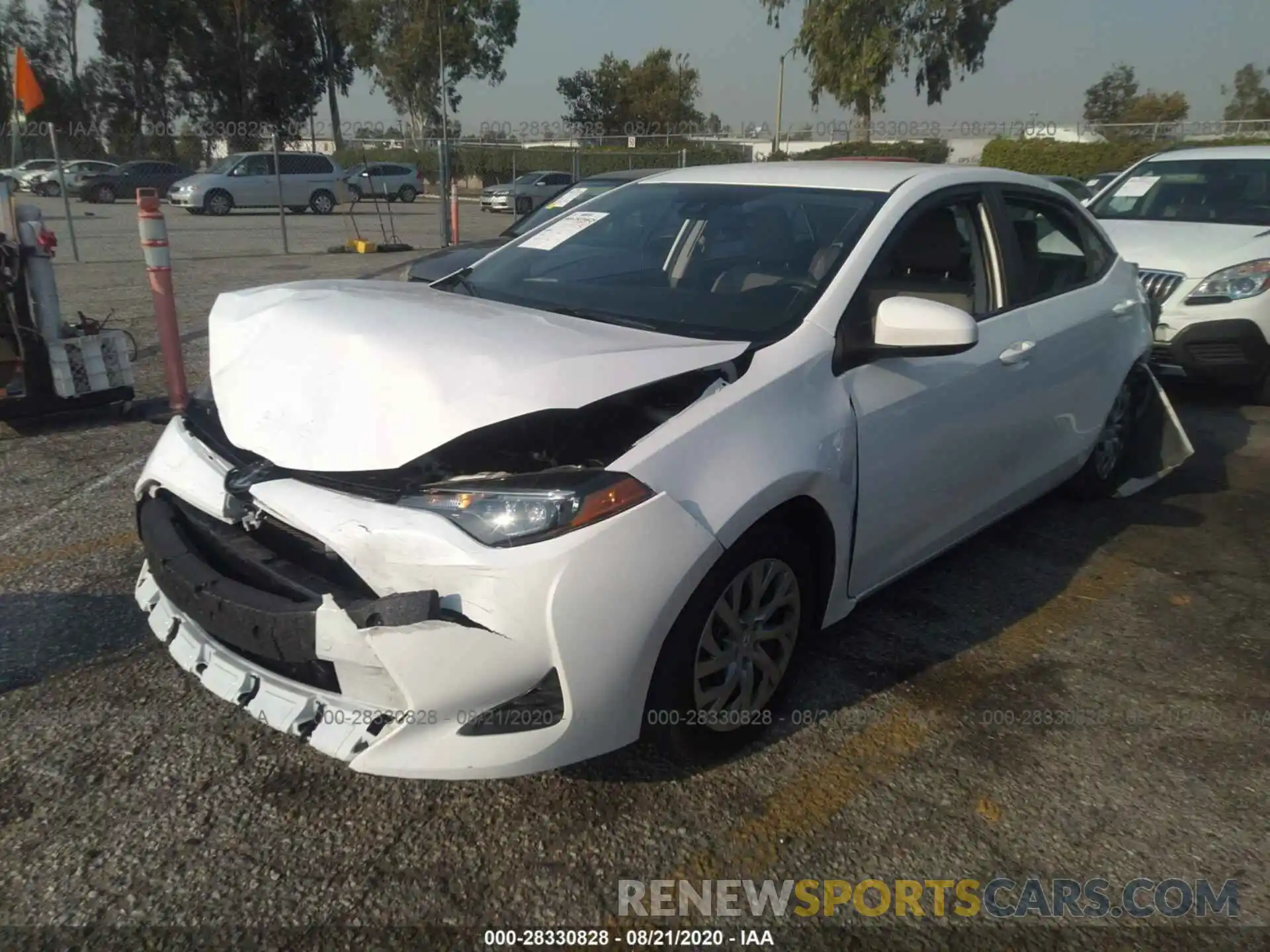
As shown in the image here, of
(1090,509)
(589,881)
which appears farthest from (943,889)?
(1090,509)

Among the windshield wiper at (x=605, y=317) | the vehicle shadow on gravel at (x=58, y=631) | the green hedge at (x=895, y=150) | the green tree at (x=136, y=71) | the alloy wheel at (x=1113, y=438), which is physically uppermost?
the green tree at (x=136, y=71)

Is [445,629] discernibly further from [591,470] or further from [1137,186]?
[1137,186]

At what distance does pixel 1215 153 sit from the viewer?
775 cm

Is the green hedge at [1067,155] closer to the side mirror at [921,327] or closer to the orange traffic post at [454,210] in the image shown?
the orange traffic post at [454,210]

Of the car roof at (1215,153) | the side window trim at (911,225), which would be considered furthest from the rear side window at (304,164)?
the side window trim at (911,225)

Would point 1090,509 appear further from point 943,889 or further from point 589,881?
point 589,881

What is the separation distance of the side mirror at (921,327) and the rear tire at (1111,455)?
2040 mm

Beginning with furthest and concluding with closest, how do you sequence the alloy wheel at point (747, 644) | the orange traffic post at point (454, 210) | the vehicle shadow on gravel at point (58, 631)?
the orange traffic post at point (454, 210) → the vehicle shadow on gravel at point (58, 631) → the alloy wheel at point (747, 644)

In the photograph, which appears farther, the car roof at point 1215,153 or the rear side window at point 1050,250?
the car roof at point 1215,153

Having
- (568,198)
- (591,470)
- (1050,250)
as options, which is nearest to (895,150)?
(568,198)

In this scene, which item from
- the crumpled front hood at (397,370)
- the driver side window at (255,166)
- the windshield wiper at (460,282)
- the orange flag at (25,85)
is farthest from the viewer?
the driver side window at (255,166)

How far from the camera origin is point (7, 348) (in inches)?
205

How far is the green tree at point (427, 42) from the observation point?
157 ft

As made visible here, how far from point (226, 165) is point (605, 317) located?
82.9ft
